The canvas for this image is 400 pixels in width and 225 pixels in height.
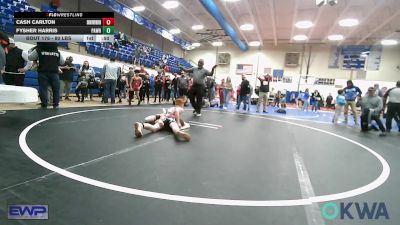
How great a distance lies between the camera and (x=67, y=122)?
13.6 ft

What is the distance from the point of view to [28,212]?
1.37 m

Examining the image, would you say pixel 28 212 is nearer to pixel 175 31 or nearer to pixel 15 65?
pixel 15 65

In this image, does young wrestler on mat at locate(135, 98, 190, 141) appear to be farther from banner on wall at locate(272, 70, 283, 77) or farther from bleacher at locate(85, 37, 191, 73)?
banner on wall at locate(272, 70, 283, 77)

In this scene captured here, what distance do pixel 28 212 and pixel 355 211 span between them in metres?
→ 2.09

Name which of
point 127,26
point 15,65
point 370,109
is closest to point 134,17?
point 127,26

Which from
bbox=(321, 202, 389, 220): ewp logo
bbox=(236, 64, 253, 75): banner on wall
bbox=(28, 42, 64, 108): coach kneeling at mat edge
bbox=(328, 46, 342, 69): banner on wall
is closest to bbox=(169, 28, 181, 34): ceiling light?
bbox=(236, 64, 253, 75): banner on wall

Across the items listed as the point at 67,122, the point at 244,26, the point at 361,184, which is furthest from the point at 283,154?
the point at 244,26

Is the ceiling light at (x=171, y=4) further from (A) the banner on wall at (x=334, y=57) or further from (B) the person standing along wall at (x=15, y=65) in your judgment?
(A) the banner on wall at (x=334, y=57)

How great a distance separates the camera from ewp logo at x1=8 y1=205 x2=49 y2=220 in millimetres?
1333

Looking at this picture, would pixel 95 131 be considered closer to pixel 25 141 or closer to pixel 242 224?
pixel 25 141

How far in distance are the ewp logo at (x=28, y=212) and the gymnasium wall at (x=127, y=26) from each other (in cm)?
1444

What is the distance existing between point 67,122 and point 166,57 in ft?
56.4
